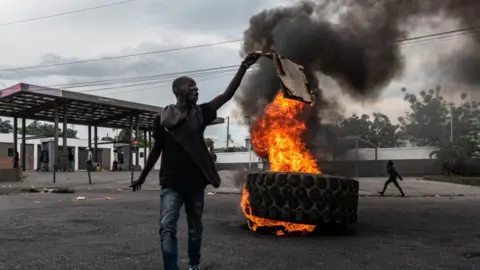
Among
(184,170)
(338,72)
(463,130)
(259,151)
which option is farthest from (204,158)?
(463,130)

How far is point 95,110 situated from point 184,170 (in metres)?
30.0

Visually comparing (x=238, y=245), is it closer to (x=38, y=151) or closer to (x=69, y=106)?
(x=69, y=106)

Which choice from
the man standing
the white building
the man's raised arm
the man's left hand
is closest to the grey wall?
the white building

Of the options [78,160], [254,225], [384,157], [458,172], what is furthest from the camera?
[78,160]

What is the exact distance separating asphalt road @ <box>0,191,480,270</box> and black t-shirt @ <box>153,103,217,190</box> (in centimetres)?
100

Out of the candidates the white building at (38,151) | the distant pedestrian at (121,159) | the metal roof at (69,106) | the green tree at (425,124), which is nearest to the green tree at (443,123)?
the green tree at (425,124)

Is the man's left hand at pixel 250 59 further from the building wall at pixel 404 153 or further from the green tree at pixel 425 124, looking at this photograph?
the building wall at pixel 404 153

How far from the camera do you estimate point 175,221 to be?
3424 millimetres

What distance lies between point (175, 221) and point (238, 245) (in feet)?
6.01

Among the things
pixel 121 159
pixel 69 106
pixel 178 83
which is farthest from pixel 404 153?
pixel 178 83

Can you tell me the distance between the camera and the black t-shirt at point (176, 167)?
137 inches

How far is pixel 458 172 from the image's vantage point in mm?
30562

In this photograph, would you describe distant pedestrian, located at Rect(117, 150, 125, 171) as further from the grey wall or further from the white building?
the grey wall

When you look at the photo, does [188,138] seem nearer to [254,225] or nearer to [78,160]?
[254,225]
